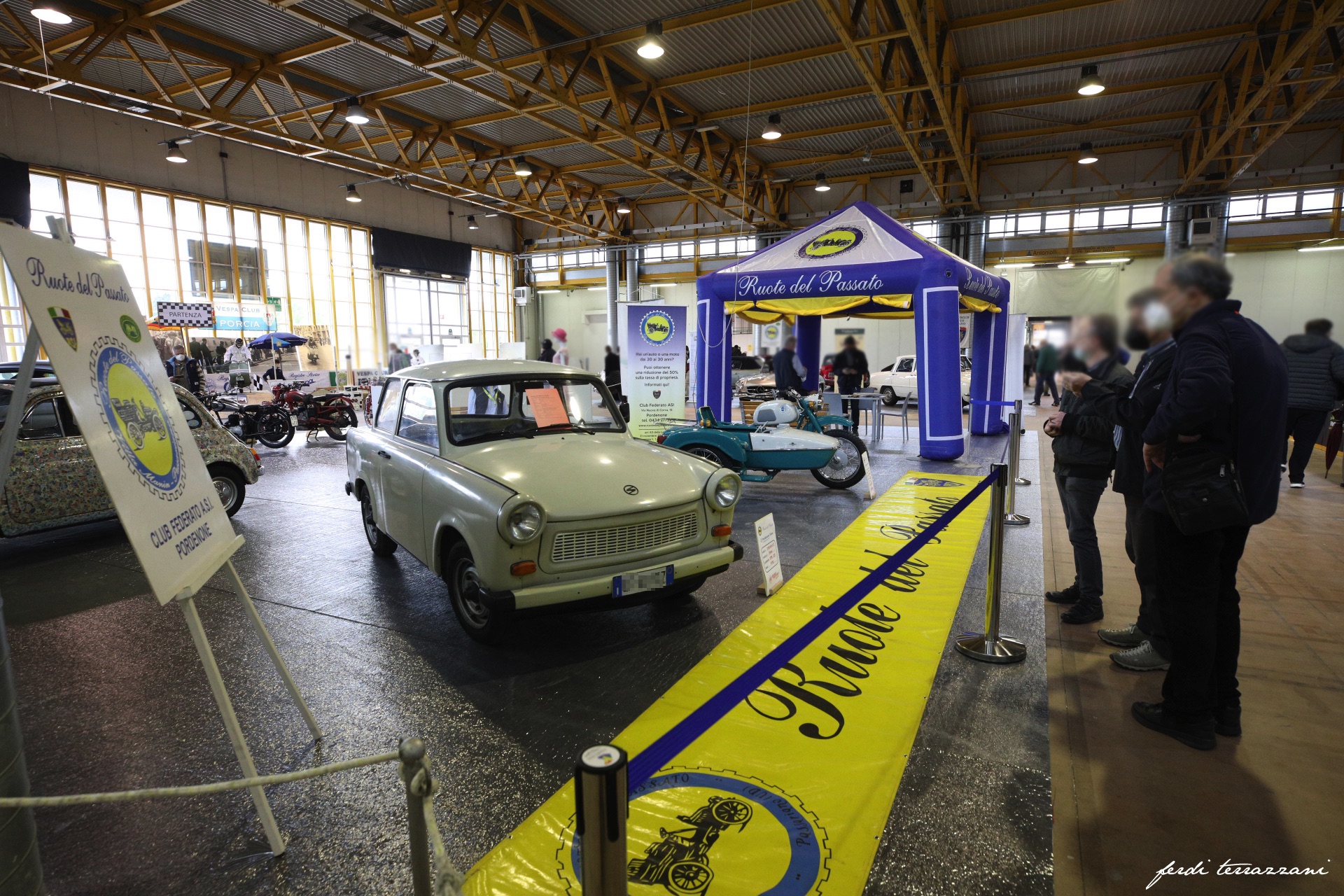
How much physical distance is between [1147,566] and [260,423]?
1244 centimetres


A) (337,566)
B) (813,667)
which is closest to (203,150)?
(337,566)

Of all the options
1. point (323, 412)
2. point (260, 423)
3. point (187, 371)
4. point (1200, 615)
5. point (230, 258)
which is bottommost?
point (1200, 615)

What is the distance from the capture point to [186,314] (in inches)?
653

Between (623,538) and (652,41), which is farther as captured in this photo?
(652,41)

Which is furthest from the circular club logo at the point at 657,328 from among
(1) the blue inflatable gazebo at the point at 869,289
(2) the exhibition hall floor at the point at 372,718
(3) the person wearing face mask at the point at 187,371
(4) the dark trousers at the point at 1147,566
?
(3) the person wearing face mask at the point at 187,371

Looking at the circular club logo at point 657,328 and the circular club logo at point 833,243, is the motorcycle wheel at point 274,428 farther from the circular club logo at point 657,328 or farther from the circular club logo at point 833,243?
the circular club logo at point 833,243

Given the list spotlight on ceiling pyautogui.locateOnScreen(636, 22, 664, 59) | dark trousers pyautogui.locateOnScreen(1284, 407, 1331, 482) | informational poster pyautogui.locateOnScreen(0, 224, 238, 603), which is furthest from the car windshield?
spotlight on ceiling pyautogui.locateOnScreen(636, 22, 664, 59)

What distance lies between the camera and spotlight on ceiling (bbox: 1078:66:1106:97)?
10.9 meters

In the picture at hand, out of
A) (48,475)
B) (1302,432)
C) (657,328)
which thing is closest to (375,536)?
(48,475)

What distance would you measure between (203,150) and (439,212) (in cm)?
801

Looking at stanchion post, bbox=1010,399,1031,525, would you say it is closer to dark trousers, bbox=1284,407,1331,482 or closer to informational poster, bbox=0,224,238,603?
dark trousers, bbox=1284,407,1331,482

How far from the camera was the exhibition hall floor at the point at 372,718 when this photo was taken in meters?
2.21

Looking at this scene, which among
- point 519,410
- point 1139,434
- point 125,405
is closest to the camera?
point 125,405

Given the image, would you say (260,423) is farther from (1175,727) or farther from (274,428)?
(1175,727)
